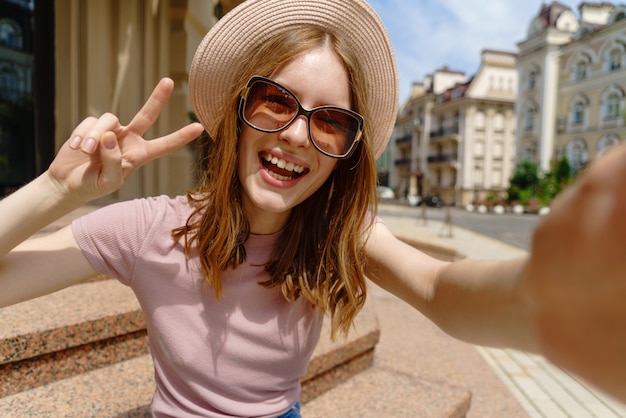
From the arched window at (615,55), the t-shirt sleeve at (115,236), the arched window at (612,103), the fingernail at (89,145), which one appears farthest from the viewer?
the arched window at (612,103)

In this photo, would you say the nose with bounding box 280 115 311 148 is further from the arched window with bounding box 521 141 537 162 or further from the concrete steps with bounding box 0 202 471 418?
the arched window with bounding box 521 141 537 162

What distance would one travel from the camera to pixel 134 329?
2.12 meters

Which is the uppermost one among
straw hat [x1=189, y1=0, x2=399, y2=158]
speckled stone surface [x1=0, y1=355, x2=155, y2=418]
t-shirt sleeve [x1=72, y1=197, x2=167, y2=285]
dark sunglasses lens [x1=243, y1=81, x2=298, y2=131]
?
straw hat [x1=189, y1=0, x2=399, y2=158]

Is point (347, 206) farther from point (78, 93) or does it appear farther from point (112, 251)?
point (78, 93)

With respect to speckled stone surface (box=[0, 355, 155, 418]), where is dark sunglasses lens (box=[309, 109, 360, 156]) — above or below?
above

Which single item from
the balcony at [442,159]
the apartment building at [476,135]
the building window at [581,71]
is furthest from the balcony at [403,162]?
the building window at [581,71]

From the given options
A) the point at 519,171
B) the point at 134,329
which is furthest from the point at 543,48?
the point at 134,329

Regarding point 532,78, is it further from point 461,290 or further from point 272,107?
point 461,290

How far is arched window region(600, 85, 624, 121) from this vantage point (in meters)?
27.9

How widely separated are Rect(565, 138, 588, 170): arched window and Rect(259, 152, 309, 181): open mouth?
33.1 metres

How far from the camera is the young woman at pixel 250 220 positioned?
1.04 meters

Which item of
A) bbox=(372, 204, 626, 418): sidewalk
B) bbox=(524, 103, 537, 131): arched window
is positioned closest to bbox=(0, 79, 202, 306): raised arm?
bbox=(372, 204, 626, 418): sidewalk

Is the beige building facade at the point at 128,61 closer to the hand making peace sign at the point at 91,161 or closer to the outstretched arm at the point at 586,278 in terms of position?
the hand making peace sign at the point at 91,161

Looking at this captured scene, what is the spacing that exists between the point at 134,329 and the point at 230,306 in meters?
1.09
